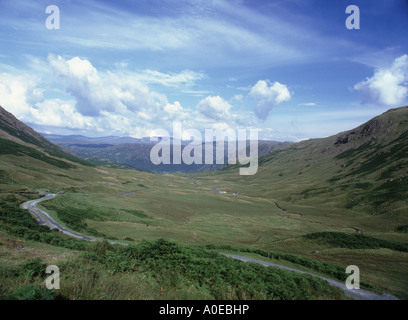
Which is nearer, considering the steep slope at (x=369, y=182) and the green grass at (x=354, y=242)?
the green grass at (x=354, y=242)

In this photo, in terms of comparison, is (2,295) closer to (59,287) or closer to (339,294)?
(59,287)

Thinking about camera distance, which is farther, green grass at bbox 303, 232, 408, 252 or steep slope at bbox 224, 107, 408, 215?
steep slope at bbox 224, 107, 408, 215

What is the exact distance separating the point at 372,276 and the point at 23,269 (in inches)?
1479

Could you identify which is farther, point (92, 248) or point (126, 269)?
point (92, 248)

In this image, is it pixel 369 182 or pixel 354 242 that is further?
pixel 369 182

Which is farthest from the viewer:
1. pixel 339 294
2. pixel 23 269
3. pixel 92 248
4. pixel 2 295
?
pixel 92 248

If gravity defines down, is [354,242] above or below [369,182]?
below

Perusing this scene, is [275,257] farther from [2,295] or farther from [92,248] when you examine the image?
[2,295]

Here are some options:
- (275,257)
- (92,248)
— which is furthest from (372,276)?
(92,248)

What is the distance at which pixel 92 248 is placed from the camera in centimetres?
2083

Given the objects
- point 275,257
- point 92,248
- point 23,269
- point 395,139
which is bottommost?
point 275,257

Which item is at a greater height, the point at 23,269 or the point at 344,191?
the point at 23,269
